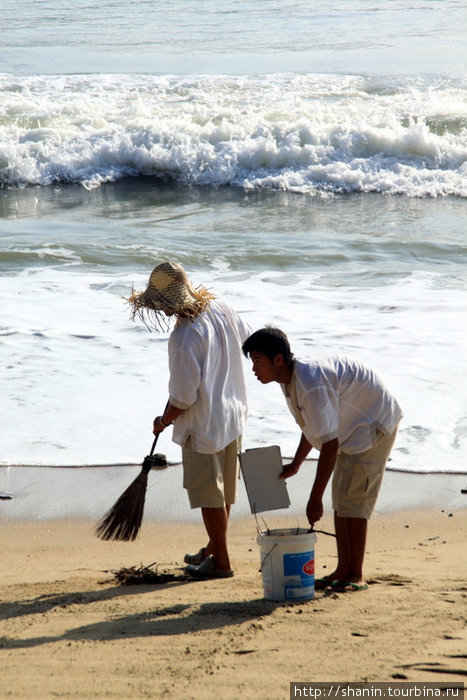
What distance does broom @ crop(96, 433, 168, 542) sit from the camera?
3896 millimetres

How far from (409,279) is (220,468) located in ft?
20.1

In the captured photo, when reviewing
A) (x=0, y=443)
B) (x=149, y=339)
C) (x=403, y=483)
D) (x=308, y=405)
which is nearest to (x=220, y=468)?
(x=308, y=405)

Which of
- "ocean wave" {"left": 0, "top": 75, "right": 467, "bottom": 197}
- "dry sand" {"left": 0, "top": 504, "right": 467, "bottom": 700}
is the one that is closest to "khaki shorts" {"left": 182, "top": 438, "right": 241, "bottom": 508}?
"dry sand" {"left": 0, "top": 504, "right": 467, "bottom": 700}

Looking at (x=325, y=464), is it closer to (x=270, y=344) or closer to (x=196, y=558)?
(x=270, y=344)

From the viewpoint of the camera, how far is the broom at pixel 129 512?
3896mm

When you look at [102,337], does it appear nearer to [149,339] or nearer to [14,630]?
[149,339]

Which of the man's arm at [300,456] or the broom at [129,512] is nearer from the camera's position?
the man's arm at [300,456]

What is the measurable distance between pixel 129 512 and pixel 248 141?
13360 mm

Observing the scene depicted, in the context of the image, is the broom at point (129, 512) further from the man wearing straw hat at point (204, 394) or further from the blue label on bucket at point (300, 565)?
the blue label on bucket at point (300, 565)

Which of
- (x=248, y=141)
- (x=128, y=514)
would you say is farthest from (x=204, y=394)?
(x=248, y=141)

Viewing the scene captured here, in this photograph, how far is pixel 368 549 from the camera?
4164mm

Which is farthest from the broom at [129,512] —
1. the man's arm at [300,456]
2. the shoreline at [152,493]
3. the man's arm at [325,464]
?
the man's arm at [325,464]

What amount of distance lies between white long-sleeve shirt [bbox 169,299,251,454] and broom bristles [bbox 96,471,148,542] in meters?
0.32

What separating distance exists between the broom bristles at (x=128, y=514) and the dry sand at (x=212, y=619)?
7.7 inches
